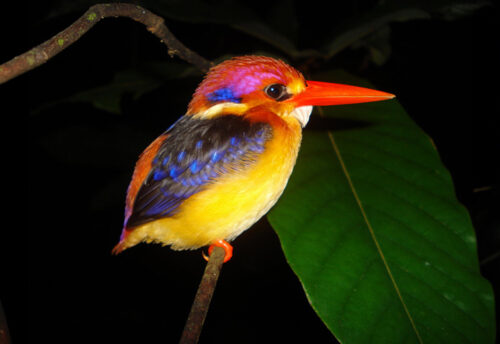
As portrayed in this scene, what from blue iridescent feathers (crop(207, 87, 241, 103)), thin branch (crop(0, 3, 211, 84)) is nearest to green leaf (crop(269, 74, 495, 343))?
blue iridescent feathers (crop(207, 87, 241, 103))

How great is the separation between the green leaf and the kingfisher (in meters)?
0.15

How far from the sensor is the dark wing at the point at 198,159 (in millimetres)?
1517

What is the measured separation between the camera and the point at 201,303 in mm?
1183

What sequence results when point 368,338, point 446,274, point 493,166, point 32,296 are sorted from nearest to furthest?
point 368,338 < point 446,274 < point 493,166 < point 32,296

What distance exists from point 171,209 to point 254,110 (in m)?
0.45

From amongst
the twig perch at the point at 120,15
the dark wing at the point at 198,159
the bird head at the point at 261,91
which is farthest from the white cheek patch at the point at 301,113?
the twig perch at the point at 120,15

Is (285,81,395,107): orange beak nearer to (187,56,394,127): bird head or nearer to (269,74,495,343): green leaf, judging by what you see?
(187,56,394,127): bird head

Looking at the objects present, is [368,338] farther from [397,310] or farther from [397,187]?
[397,187]

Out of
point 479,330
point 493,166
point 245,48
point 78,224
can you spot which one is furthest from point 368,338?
point 78,224

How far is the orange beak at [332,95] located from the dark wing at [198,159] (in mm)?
172

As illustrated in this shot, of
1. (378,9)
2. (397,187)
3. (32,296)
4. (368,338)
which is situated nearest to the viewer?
(368,338)

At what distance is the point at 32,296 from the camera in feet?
13.9

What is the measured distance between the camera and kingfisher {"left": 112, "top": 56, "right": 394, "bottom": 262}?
1512 mm

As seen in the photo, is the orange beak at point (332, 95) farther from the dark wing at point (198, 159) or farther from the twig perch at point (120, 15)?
the twig perch at point (120, 15)
